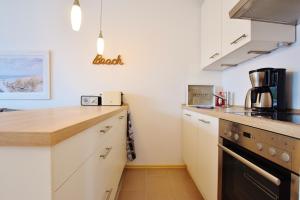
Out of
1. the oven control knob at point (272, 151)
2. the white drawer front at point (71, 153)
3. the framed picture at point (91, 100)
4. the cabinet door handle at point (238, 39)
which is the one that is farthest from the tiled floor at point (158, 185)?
the cabinet door handle at point (238, 39)

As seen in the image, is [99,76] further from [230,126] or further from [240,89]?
[230,126]

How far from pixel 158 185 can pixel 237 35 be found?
1703mm

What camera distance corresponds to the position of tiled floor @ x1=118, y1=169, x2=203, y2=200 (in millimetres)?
1989

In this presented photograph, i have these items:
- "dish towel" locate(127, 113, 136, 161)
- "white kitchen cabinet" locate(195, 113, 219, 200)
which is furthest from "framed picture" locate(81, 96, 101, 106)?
"white kitchen cabinet" locate(195, 113, 219, 200)

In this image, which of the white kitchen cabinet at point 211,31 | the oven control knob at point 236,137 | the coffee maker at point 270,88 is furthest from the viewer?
the white kitchen cabinet at point 211,31

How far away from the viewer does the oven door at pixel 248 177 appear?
76 centimetres

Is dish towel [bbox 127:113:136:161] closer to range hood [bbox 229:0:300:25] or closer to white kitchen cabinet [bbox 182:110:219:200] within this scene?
white kitchen cabinet [bbox 182:110:219:200]

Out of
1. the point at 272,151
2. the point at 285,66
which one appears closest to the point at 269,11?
the point at 285,66

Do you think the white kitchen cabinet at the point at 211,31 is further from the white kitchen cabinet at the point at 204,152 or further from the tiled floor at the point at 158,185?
the tiled floor at the point at 158,185

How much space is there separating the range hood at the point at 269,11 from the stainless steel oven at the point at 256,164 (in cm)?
71

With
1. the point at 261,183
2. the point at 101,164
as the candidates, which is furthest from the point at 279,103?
the point at 101,164

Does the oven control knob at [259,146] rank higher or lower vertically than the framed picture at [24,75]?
lower

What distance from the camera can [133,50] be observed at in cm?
276

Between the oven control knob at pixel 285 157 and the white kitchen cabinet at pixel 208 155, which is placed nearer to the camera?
the oven control knob at pixel 285 157
